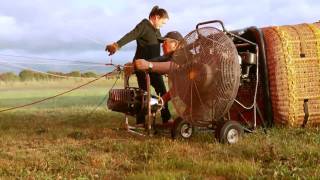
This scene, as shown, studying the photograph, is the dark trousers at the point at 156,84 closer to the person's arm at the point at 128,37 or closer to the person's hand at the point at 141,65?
the person's arm at the point at 128,37

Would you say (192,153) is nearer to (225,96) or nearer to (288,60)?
(225,96)

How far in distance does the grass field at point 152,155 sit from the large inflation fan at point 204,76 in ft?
1.53

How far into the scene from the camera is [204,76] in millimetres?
7574

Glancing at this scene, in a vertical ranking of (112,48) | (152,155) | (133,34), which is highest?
(133,34)

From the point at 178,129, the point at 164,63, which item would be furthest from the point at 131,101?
the point at 178,129

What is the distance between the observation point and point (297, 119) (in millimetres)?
8648

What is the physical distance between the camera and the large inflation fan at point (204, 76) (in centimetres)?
753

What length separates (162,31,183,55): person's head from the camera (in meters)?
9.35

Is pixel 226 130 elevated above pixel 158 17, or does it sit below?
below

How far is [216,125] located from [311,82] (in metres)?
1.77

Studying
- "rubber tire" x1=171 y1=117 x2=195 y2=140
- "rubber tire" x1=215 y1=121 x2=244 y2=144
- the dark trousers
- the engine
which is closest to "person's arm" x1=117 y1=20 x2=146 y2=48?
the dark trousers

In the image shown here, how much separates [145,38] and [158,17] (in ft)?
1.35

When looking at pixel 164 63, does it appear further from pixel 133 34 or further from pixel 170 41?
pixel 133 34

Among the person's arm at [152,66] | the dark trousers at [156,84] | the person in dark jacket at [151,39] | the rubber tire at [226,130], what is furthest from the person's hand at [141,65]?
the rubber tire at [226,130]
